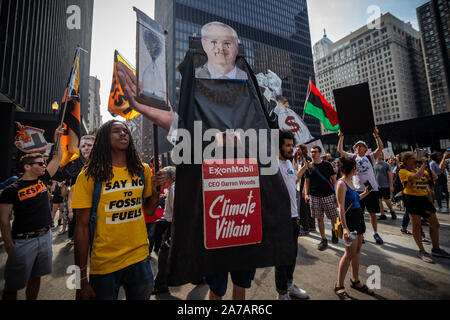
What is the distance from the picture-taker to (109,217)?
181 centimetres

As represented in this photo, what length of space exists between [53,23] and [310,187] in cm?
2567

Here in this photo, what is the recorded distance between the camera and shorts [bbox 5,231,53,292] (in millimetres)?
2486


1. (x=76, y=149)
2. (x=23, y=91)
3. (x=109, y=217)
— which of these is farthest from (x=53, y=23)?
(x=109, y=217)

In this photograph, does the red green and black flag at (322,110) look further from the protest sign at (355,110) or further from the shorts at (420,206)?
the shorts at (420,206)

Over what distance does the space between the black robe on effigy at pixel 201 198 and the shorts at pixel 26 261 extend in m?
2.44

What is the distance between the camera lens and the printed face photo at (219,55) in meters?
1.74

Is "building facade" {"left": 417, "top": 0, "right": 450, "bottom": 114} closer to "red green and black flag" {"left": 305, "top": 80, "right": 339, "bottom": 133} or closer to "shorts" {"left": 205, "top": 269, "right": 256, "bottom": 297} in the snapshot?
"red green and black flag" {"left": 305, "top": 80, "right": 339, "bottom": 133}

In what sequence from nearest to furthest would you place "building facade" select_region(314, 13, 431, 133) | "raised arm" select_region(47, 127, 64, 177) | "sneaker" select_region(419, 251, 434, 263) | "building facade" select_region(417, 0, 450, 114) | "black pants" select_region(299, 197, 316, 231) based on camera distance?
"raised arm" select_region(47, 127, 64, 177)
"sneaker" select_region(419, 251, 434, 263)
"black pants" select_region(299, 197, 316, 231)
"building facade" select_region(417, 0, 450, 114)
"building facade" select_region(314, 13, 431, 133)

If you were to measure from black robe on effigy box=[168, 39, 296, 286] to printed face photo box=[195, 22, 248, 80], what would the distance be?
46 mm

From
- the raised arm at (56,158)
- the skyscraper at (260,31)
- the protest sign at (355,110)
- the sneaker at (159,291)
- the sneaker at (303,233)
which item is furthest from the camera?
the skyscraper at (260,31)

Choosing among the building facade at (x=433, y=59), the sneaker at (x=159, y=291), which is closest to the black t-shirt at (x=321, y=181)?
the sneaker at (x=159, y=291)

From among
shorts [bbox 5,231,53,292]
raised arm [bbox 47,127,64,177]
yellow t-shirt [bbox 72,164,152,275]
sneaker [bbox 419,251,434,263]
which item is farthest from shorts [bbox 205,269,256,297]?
sneaker [bbox 419,251,434,263]

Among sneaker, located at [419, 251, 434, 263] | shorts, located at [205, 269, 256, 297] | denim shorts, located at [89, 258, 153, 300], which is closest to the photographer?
denim shorts, located at [89, 258, 153, 300]

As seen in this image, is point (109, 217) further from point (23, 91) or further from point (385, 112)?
point (385, 112)
